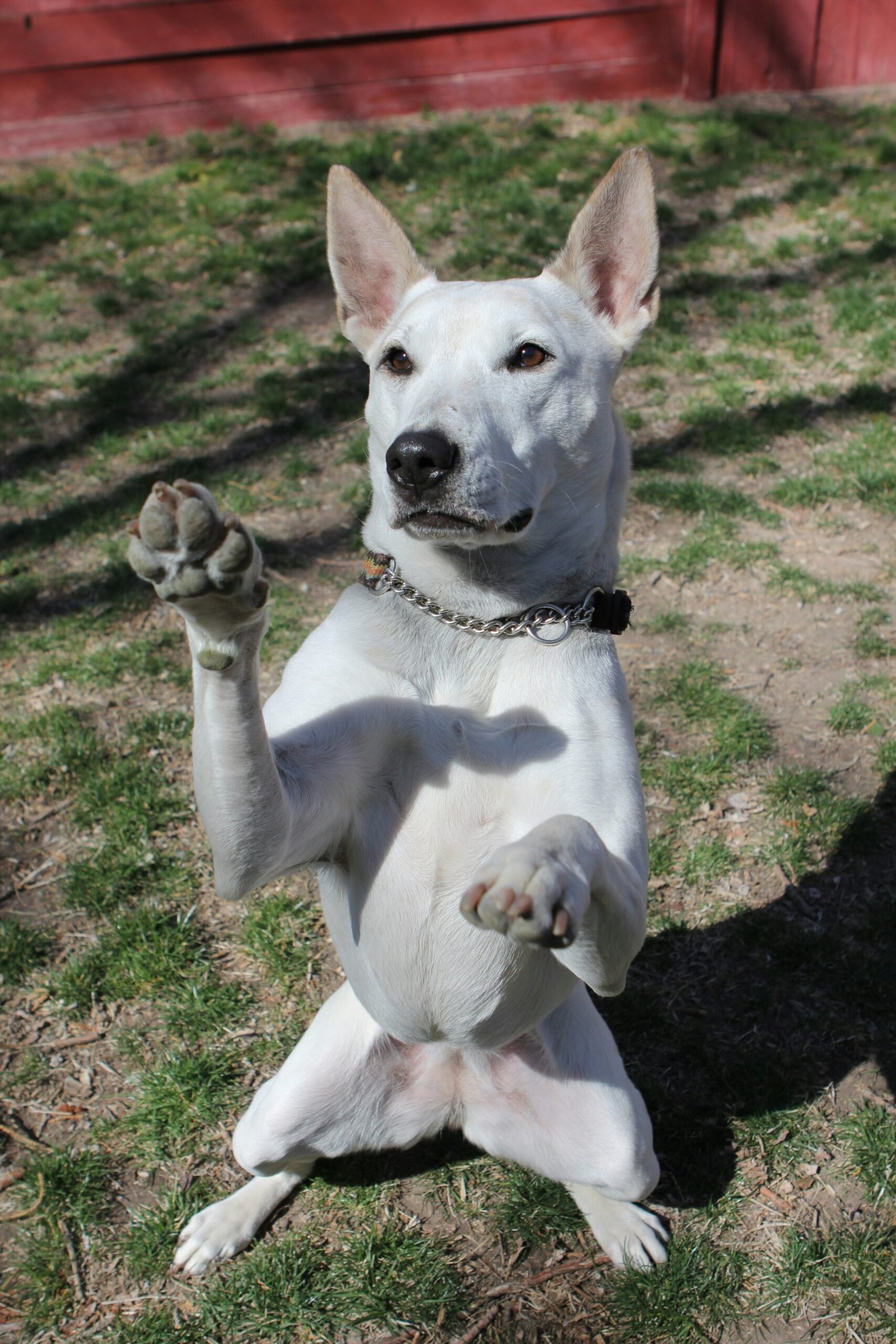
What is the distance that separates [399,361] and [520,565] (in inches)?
24.5

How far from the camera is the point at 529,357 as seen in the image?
2631mm

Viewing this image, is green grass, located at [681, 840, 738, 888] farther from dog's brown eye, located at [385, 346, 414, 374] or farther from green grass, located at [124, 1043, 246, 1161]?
dog's brown eye, located at [385, 346, 414, 374]

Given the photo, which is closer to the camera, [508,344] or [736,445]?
[508,344]

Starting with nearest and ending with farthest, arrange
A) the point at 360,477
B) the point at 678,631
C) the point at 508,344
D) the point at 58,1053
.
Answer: the point at 508,344 < the point at 58,1053 < the point at 678,631 < the point at 360,477

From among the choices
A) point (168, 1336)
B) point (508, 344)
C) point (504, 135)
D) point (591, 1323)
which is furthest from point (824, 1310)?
point (504, 135)

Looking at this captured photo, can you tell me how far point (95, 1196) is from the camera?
2986 millimetres

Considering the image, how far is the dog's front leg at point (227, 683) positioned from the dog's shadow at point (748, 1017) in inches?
54.0

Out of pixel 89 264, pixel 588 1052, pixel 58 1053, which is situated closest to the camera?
pixel 588 1052

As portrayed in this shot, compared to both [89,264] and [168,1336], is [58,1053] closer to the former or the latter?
[168,1336]

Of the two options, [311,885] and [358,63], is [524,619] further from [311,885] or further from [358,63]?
[358,63]

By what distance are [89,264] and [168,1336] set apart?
7.56 meters

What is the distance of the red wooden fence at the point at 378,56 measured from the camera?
917 cm

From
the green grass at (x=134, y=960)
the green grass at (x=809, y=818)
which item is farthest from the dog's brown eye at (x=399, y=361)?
the green grass at (x=809, y=818)

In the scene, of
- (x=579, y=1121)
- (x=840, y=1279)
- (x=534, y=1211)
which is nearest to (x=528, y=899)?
(x=579, y=1121)
